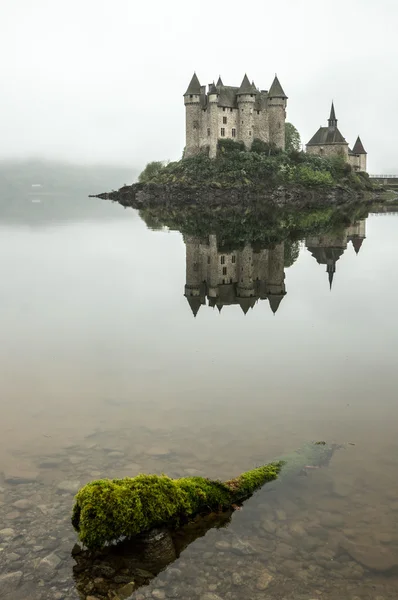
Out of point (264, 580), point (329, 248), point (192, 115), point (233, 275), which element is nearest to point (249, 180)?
point (192, 115)

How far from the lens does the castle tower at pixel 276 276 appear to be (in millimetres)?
22200

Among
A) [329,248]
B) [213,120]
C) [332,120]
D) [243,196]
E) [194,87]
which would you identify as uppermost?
[194,87]

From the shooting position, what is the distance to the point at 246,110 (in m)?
100

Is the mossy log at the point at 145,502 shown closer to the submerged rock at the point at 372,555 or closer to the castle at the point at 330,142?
the submerged rock at the point at 372,555

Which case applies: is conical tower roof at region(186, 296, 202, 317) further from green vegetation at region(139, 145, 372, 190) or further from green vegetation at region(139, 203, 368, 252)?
green vegetation at region(139, 145, 372, 190)

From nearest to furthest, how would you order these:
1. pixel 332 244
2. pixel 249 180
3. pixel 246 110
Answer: pixel 332 244 → pixel 249 180 → pixel 246 110

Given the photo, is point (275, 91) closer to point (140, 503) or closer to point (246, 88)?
point (246, 88)

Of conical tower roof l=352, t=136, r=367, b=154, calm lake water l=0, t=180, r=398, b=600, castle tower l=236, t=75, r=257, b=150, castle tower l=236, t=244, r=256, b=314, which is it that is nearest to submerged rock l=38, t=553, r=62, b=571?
calm lake water l=0, t=180, r=398, b=600

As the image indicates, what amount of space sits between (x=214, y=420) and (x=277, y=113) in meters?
100

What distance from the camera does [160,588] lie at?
266 inches

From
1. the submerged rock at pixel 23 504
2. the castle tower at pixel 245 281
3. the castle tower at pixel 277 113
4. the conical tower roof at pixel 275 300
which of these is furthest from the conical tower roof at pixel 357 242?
the castle tower at pixel 277 113

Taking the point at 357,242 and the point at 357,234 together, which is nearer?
the point at 357,242

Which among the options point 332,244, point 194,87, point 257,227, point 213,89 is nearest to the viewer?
point 332,244

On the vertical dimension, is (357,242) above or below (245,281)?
above
